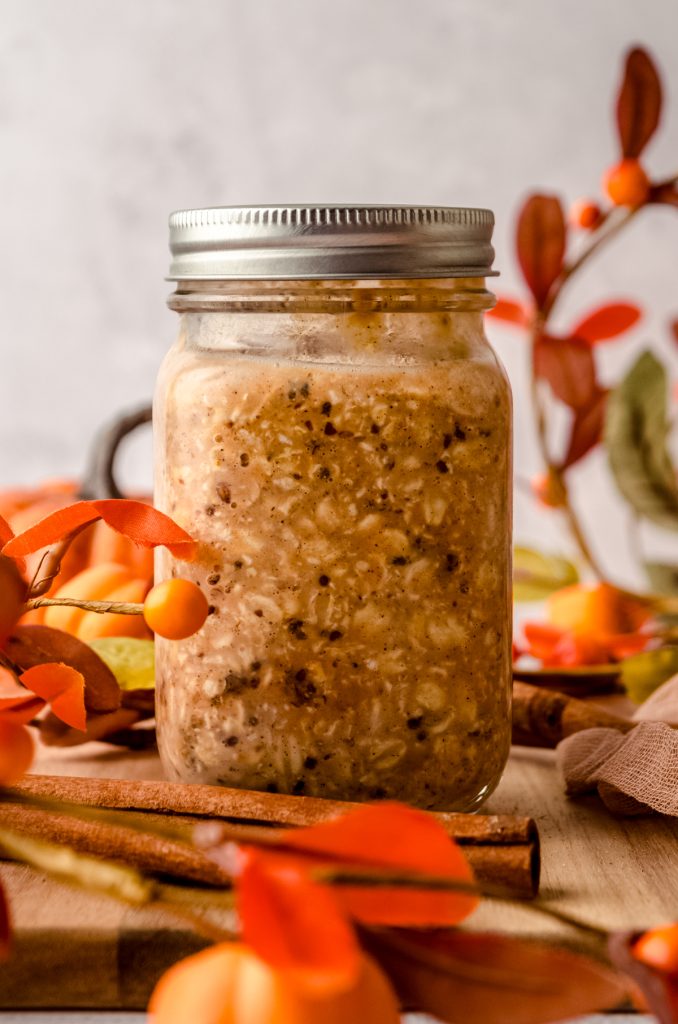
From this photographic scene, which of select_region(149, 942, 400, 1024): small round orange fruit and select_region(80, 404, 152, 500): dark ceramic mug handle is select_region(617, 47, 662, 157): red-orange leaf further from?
select_region(149, 942, 400, 1024): small round orange fruit

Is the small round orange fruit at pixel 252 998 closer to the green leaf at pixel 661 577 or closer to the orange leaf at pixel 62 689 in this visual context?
the orange leaf at pixel 62 689

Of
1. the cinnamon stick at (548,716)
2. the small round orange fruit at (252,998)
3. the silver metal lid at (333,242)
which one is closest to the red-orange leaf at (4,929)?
the small round orange fruit at (252,998)

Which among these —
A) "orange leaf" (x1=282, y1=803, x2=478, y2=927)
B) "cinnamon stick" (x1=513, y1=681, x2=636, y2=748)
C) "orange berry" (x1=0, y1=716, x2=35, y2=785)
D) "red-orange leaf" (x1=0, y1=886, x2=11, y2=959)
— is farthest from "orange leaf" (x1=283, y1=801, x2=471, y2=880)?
"cinnamon stick" (x1=513, y1=681, x2=636, y2=748)

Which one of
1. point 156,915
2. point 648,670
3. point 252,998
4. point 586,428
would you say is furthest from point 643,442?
point 252,998

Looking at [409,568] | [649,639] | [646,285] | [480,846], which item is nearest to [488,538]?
[409,568]

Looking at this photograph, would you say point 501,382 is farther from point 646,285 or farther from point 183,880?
point 646,285

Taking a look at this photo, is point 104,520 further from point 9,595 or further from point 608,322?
point 608,322
